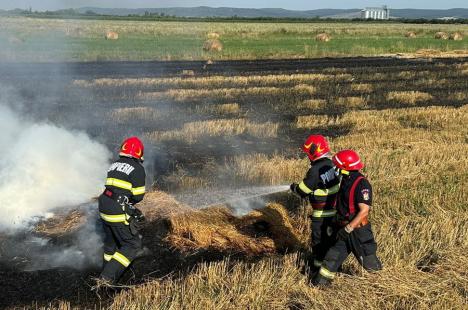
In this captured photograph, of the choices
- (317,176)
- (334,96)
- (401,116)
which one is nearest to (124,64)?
(334,96)

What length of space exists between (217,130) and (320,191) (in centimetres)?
746

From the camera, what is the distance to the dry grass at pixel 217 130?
1292 cm

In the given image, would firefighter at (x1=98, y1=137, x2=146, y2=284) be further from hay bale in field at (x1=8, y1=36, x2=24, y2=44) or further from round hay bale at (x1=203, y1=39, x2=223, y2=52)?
round hay bale at (x1=203, y1=39, x2=223, y2=52)

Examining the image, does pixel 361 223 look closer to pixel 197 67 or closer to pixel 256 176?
pixel 256 176

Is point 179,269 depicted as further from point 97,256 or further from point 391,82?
point 391,82

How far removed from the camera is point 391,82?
74.6ft

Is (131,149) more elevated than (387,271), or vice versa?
(131,149)

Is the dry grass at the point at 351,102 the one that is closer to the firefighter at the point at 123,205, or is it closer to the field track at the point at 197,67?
the field track at the point at 197,67

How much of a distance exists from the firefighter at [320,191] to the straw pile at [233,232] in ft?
2.81

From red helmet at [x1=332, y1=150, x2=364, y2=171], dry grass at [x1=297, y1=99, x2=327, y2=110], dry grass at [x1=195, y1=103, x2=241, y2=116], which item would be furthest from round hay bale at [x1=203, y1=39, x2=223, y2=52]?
red helmet at [x1=332, y1=150, x2=364, y2=171]

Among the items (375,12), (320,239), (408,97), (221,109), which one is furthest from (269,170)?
(375,12)

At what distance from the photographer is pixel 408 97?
1908cm

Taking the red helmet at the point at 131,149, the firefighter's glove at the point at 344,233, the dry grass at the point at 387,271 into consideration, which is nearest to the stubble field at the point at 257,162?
the dry grass at the point at 387,271

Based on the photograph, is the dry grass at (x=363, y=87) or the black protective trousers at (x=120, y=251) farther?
the dry grass at (x=363, y=87)
